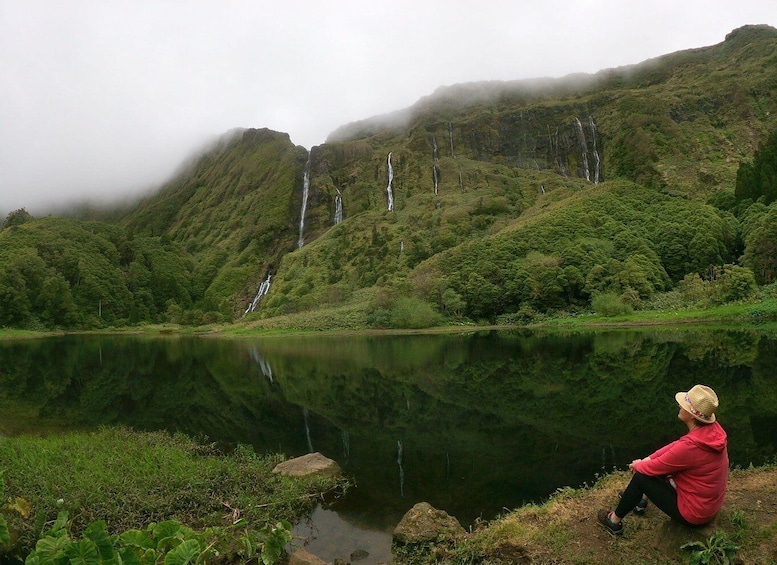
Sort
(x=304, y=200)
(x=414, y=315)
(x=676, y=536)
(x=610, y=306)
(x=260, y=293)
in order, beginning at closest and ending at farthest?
(x=676, y=536), (x=610, y=306), (x=414, y=315), (x=260, y=293), (x=304, y=200)

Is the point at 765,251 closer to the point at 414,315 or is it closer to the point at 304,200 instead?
the point at 414,315

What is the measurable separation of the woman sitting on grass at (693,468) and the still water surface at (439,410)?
441cm

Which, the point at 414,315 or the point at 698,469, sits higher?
the point at 698,469

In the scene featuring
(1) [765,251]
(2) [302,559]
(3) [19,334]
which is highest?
(2) [302,559]

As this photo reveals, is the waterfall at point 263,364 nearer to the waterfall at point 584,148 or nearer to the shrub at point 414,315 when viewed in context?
the shrub at point 414,315

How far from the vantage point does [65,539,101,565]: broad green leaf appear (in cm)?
532

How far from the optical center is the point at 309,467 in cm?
1437

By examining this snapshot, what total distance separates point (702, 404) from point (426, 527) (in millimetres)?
5491

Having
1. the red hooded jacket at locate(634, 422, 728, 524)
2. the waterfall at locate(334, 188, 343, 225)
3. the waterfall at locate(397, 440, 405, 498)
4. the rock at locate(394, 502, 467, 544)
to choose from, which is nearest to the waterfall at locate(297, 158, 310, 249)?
the waterfall at locate(334, 188, 343, 225)

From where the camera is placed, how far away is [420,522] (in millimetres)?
9844

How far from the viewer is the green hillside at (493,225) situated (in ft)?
274

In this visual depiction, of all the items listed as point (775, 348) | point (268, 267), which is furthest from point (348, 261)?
point (775, 348)

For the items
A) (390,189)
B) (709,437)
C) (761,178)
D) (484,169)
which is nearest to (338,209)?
(390,189)

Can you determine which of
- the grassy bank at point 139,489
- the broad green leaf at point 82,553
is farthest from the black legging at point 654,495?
the broad green leaf at point 82,553
